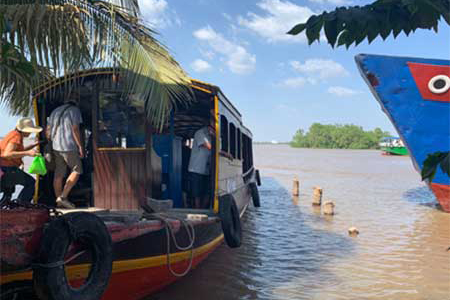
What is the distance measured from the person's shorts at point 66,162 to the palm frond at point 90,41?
118 centimetres

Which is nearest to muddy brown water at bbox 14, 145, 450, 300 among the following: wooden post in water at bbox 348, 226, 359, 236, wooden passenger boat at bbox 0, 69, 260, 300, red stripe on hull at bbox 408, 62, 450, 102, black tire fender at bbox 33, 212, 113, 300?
wooden post in water at bbox 348, 226, 359, 236

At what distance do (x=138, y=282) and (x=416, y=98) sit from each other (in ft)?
31.1

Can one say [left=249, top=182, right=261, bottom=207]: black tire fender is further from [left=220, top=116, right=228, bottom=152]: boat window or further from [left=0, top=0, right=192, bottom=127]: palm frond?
[left=0, top=0, right=192, bottom=127]: palm frond

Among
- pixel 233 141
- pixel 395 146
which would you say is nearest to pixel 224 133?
pixel 233 141

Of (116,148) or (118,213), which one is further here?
(116,148)

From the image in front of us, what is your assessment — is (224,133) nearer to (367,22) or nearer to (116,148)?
(116,148)

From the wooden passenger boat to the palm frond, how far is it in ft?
2.20

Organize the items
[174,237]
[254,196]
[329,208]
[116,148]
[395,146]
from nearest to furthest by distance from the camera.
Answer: [174,237] < [116,148] < [329,208] < [254,196] < [395,146]

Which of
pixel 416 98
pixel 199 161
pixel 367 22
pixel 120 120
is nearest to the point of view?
pixel 367 22

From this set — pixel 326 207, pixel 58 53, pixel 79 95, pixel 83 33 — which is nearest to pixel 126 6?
pixel 83 33

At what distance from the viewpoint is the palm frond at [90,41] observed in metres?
4.52

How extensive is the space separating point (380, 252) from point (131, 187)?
17.5 feet

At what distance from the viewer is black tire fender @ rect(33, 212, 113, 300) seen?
9.65ft

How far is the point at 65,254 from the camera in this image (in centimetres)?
309
